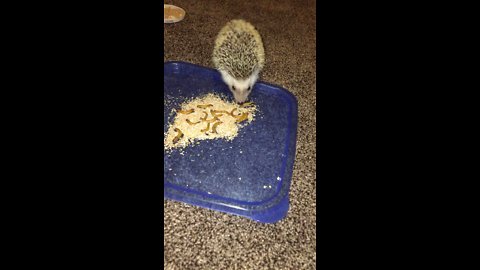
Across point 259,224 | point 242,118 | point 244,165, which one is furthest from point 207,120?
point 259,224

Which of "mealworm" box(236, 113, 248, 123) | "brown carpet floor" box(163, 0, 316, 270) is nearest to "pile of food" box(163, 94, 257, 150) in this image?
"mealworm" box(236, 113, 248, 123)

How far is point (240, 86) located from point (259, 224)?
2.55ft

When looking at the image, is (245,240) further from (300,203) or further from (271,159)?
(271,159)

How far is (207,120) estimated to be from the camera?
1688 millimetres

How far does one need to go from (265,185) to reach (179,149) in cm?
43

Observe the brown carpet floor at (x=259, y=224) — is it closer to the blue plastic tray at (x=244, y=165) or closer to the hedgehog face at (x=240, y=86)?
the blue plastic tray at (x=244, y=165)

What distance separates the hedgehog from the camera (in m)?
1.75

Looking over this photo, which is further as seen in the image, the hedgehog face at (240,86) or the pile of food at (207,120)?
the hedgehog face at (240,86)

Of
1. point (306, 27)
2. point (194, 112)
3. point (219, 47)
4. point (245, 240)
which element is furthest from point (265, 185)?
point (306, 27)

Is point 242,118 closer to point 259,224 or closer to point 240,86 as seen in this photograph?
point 240,86

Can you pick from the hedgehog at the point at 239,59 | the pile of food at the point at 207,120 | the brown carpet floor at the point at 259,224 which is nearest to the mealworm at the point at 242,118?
the pile of food at the point at 207,120

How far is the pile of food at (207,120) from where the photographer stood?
1.59m

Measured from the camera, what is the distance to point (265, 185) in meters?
1.46

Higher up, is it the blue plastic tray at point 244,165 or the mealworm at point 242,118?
the mealworm at point 242,118
